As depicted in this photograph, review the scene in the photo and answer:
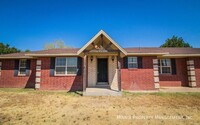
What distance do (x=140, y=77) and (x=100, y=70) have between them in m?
3.67

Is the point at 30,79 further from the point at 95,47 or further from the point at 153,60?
the point at 153,60

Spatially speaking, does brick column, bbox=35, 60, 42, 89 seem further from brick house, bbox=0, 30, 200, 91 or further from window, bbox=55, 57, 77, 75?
window, bbox=55, 57, 77, 75

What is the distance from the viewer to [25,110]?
544 cm

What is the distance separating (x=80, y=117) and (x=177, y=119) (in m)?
3.73

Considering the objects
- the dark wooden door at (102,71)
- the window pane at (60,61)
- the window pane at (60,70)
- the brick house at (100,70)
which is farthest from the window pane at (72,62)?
the dark wooden door at (102,71)

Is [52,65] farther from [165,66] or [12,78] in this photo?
[165,66]

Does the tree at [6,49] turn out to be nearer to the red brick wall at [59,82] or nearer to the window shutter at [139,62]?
the red brick wall at [59,82]

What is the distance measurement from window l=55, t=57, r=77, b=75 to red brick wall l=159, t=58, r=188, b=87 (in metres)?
8.70

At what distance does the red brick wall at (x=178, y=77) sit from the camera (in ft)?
38.0

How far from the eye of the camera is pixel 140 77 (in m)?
10.2

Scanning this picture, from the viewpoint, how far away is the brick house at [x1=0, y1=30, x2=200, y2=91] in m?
10.2

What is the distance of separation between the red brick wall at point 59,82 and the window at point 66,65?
18.9 inches

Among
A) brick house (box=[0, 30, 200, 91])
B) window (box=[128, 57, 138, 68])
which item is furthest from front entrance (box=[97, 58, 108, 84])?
window (box=[128, 57, 138, 68])

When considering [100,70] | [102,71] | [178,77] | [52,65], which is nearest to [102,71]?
[102,71]
